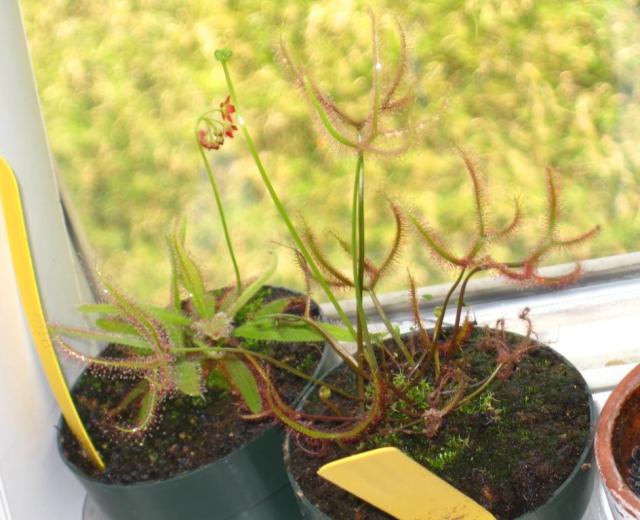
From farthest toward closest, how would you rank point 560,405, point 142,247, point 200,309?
1. point 142,247
2. point 200,309
3. point 560,405

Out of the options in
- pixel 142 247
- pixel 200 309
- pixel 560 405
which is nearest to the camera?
pixel 560 405

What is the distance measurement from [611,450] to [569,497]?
0.07m

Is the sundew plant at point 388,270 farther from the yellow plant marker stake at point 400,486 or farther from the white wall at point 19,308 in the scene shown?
the white wall at point 19,308

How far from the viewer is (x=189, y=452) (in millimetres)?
852

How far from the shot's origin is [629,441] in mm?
708

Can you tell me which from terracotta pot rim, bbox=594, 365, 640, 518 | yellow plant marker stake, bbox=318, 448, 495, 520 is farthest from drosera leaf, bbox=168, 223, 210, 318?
terracotta pot rim, bbox=594, 365, 640, 518

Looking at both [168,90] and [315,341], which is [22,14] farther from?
[315,341]

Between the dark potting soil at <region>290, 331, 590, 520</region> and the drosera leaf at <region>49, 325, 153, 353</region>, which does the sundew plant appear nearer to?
the dark potting soil at <region>290, 331, 590, 520</region>

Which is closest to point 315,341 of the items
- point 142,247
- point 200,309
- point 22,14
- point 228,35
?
point 200,309

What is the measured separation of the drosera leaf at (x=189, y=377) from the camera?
2.69 ft

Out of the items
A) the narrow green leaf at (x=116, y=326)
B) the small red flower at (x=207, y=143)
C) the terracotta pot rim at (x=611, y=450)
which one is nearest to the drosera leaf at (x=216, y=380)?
the narrow green leaf at (x=116, y=326)

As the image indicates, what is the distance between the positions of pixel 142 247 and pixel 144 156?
13 centimetres

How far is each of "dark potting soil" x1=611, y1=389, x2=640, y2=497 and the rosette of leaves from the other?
29cm

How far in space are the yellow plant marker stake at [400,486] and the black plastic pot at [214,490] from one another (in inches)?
7.8
